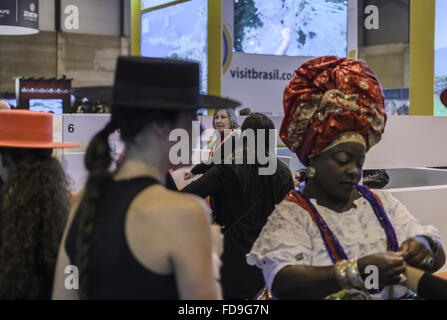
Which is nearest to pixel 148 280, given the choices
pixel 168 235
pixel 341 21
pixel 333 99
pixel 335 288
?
pixel 168 235

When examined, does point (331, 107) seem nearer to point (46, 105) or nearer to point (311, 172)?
point (311, 172)

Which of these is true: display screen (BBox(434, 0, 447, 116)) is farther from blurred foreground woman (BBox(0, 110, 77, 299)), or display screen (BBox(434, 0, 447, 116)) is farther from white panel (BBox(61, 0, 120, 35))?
white panel (BBox(61, 0, 120, 35))

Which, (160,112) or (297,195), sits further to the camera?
(297,195)

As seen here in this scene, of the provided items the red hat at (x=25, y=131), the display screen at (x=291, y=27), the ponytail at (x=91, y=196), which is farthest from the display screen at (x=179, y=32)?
the ponytail at (x=91, y=196)

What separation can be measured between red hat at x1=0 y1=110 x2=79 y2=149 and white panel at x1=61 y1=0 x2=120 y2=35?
16895 mm

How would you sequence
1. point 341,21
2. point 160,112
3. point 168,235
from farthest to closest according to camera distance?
point 341,21, point 160,112, point 168,235

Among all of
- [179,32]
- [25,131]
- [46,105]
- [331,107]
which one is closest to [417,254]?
[331,107]

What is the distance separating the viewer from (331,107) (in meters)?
1.60

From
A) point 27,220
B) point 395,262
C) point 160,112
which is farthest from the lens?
point 27,220

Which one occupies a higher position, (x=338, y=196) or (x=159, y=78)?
(x=159, y=78)

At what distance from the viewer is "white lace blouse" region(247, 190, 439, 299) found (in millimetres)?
1483

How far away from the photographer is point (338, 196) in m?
1.56
